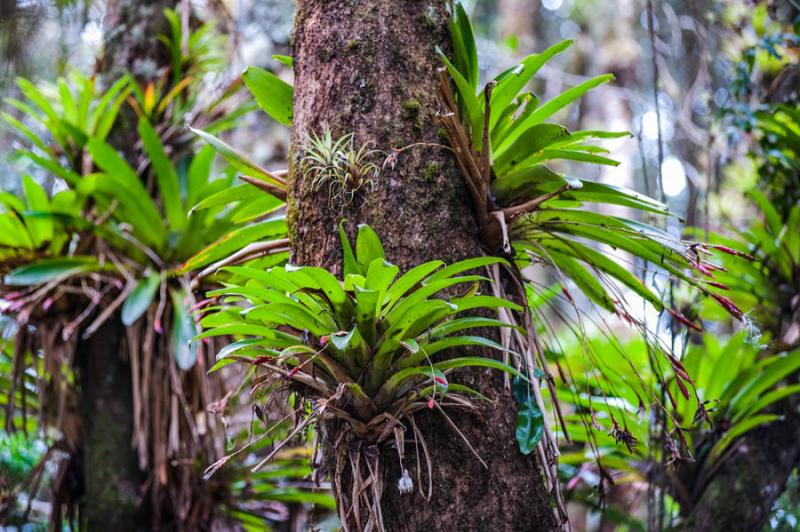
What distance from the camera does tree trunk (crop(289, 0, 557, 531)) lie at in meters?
1.06

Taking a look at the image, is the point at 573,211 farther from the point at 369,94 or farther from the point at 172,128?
the point at 172,128

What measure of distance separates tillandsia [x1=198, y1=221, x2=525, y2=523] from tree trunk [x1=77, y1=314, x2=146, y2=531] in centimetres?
146

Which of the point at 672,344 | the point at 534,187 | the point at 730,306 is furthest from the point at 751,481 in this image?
the point at 534,187

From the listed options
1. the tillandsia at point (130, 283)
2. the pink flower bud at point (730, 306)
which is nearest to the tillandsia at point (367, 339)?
the pink flower bud at point (730, 306)

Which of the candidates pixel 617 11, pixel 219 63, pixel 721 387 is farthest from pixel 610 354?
pixel 617 11

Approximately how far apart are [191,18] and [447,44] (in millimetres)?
2445

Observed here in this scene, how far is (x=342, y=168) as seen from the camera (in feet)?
3.77

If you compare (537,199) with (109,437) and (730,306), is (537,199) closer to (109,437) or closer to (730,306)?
(730,306)

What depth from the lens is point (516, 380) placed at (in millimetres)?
1188

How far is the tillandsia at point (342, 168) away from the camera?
1.15 m

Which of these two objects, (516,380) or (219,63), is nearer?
(516,380)

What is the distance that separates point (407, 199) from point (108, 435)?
175 centimetres

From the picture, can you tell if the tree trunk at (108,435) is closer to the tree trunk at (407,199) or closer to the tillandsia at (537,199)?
the tree trunk at (407,199)

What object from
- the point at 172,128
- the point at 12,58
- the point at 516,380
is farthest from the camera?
the point at 172,128
